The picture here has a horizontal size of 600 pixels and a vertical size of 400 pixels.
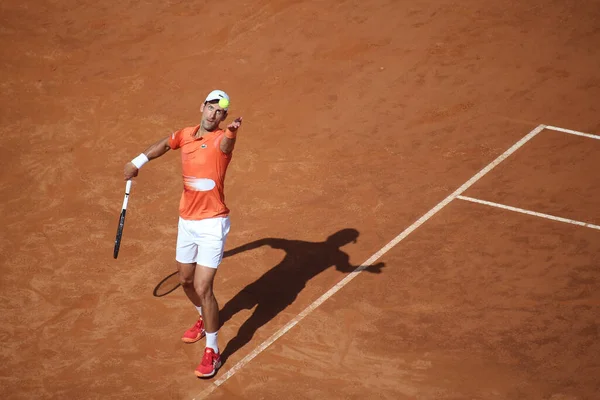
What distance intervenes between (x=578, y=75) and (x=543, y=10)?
7.36 feet

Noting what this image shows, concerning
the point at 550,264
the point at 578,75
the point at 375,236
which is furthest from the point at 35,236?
the point at 578,75

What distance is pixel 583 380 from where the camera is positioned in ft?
34.3

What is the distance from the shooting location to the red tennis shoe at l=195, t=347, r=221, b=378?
10492 millimetres

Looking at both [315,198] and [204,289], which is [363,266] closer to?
[315,198]

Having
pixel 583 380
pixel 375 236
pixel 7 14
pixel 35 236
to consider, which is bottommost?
pixel 583 380

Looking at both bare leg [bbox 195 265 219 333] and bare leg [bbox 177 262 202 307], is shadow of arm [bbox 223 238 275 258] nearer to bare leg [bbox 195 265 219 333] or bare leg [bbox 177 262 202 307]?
bare leg [bbox 177 262 202 307]

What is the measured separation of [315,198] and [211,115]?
3804 mm

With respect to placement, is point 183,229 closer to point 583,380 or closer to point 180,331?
point 180,331

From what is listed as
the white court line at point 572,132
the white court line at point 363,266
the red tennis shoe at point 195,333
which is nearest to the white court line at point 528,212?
the white court line at point 363,266

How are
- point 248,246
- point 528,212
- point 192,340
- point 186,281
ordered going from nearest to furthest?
1. point 186,281
2. point 192,340
3. point 248,246
4. point 528,212

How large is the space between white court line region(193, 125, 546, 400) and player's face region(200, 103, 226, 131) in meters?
2.58

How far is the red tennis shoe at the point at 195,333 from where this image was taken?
11078mm

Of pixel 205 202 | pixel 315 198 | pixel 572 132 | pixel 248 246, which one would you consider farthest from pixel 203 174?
pixel 572 132

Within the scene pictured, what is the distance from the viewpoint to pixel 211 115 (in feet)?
33.3
